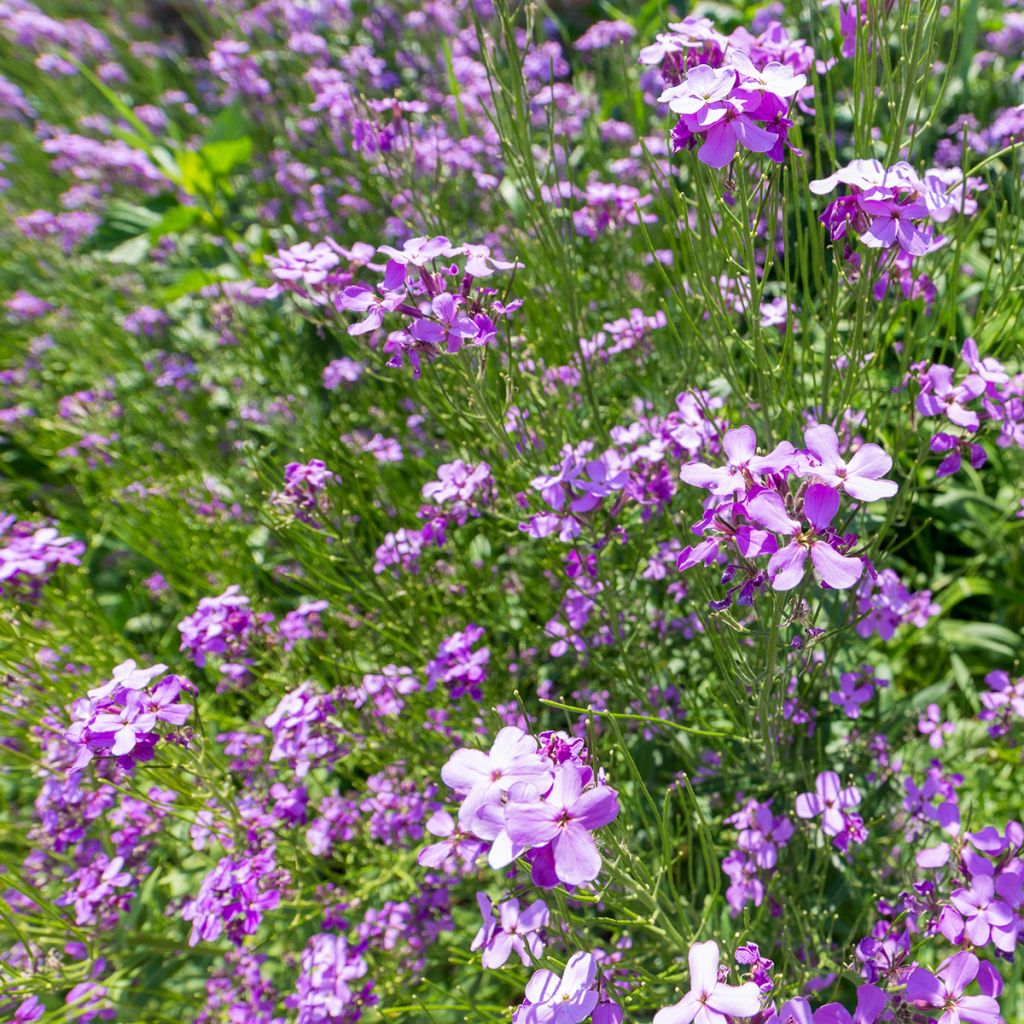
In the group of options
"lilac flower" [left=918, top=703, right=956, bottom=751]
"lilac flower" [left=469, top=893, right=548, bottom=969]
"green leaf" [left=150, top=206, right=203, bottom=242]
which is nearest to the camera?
"lilac flower" [left=469, top=893, right=548, bottom=969]

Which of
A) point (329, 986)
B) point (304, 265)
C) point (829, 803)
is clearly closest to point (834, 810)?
point (829, 803)

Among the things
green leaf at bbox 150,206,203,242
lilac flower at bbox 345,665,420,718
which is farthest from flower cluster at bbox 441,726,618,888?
green leaf at bbox 150,206,203,242

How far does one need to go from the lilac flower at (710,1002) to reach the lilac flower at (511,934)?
13.2 inches

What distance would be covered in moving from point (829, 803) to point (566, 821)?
3.88 ft

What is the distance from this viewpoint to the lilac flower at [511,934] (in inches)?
58.2

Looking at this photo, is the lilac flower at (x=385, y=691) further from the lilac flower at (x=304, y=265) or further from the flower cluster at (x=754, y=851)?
the lilac flower at (x=304, y=265)

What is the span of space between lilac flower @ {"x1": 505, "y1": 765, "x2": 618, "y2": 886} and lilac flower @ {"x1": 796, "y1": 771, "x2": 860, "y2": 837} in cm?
104

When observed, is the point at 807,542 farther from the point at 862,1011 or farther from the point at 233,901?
the point at 233,901

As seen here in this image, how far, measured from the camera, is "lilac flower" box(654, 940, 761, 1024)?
3.84 feet

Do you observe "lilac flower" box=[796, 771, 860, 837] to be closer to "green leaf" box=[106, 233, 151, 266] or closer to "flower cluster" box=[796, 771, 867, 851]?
"flower cluster" box=[796, 771, 867, 851]

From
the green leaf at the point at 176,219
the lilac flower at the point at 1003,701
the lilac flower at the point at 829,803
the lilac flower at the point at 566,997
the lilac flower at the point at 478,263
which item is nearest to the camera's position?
the lilac flower at the point at 566,997

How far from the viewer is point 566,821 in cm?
115

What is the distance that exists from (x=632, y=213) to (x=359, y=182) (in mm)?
1944

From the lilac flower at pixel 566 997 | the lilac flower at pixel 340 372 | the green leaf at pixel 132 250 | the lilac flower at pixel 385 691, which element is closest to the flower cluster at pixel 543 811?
the lilac flower at pixel 566 997
